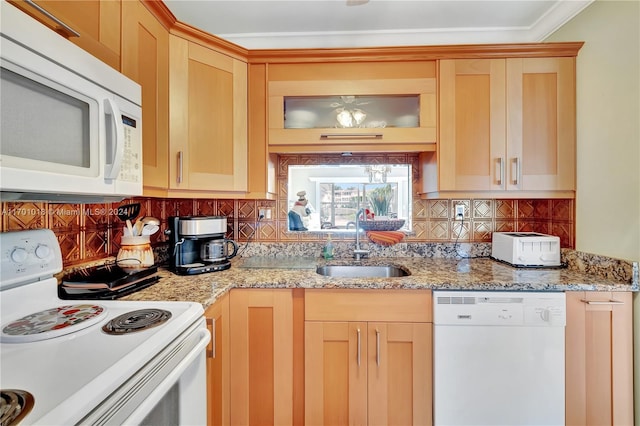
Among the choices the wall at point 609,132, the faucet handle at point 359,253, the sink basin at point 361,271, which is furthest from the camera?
the faucet handle at point 359,253

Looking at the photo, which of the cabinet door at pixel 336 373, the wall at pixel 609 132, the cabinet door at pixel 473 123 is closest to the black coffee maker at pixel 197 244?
the cabinet door at pixel 336 373

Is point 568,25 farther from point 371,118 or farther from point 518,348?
point 518,348

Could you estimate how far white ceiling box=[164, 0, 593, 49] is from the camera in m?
1.60

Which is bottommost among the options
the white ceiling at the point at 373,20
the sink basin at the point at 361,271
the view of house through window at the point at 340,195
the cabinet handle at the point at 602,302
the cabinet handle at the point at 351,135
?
the cabinet handle at the point at 602,302

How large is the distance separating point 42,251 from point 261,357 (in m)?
0.97

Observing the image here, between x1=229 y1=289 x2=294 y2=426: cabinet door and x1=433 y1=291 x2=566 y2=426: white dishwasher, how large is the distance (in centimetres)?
72

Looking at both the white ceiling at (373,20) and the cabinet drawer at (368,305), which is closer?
the cabinet drawer at (368,305)

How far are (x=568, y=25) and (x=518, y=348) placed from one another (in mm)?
1835

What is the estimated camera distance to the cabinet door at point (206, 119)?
1424mm

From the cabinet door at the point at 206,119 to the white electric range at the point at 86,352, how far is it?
67cm

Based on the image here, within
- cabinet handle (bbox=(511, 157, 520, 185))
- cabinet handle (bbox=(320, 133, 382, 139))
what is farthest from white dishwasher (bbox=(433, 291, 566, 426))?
cabinet handle (bbox=(320, 133, 382, 139))

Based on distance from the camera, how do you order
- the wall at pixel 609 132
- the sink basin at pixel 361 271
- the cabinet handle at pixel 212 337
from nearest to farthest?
the cabinet handle at pixel 212 337
the wall at pixel 609 132
the sink basin at pixel 361 271

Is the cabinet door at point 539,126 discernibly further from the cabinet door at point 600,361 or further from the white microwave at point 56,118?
the white microwave at point 56,118

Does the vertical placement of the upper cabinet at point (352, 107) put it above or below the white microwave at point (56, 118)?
above
